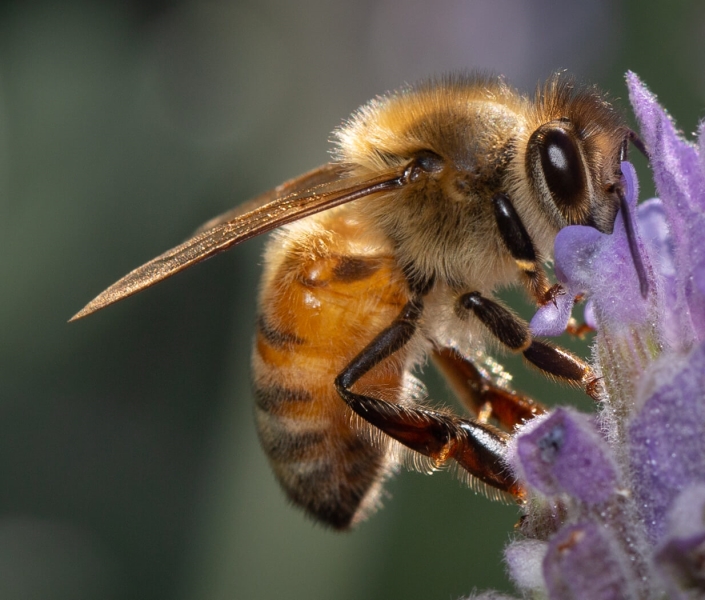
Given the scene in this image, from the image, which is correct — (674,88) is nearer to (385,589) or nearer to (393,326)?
(385,589)

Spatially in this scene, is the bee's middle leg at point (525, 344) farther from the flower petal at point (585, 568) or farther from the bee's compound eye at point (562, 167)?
the flower petal at point (585, 568)

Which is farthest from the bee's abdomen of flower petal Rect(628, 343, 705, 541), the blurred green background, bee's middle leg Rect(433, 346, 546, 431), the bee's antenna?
the blurred green background

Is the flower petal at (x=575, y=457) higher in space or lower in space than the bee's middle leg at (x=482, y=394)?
lower

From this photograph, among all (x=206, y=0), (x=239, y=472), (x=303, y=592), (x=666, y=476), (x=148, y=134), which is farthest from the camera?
(x=206, y=0)

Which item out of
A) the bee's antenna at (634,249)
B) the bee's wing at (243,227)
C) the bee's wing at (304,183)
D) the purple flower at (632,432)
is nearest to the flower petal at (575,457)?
the purple flower at (632,432)

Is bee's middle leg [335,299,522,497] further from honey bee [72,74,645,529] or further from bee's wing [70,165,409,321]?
bee's wing [70,165,409,321]

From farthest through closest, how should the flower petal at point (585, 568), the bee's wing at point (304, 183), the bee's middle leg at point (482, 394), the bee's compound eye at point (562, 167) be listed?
1. the bee's wing at point (304, 183)
2. the bee's middle leg at point (482, 394)
3. the bee's compound eye at point (562, 167)
4. the flower petal at point (585, 568)

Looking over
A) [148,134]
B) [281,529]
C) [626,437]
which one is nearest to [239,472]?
[281,529]
